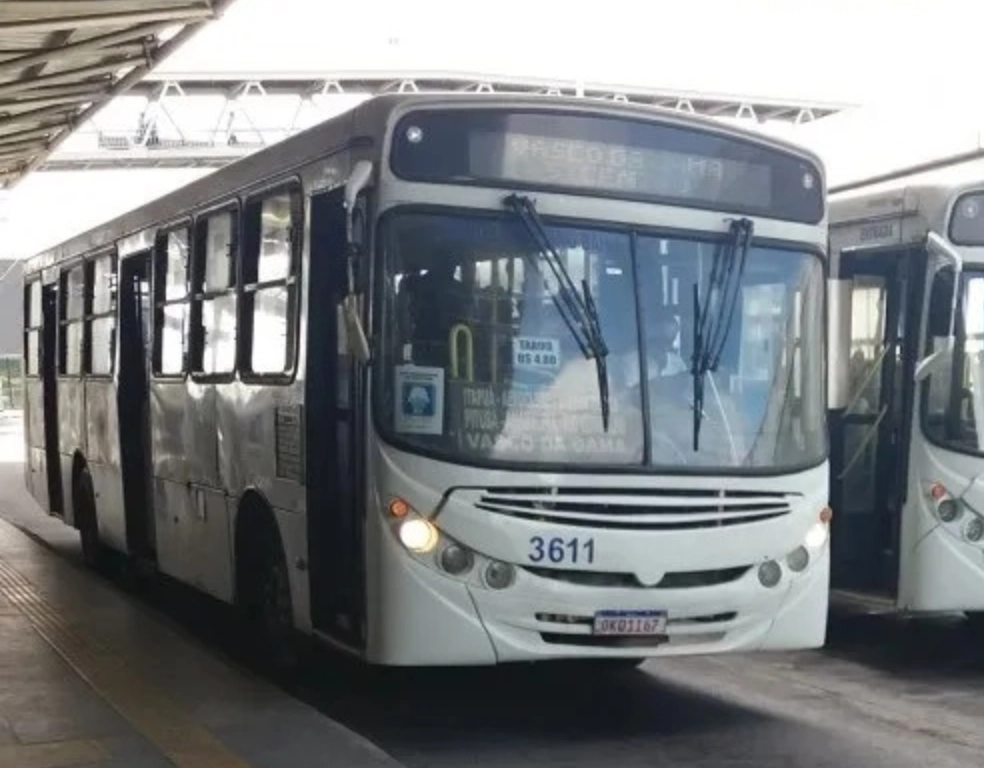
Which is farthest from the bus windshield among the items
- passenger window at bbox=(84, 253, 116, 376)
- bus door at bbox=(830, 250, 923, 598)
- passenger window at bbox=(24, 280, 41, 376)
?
passenger window at bbox=(24, 280, 41, 376)

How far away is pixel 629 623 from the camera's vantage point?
6871 millimetres

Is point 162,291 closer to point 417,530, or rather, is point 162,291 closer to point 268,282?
point 268,282

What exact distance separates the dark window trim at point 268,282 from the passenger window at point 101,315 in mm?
3323

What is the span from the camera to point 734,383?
7.19 m

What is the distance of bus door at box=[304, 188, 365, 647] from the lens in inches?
282

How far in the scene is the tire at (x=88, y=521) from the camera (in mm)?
12633

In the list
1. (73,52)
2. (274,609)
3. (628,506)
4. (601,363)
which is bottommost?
(274,609)

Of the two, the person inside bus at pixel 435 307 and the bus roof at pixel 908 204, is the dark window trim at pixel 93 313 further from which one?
the bus roof at pixel 908 204

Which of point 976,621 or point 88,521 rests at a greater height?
point 88,521

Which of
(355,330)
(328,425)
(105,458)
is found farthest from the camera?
(105,458)

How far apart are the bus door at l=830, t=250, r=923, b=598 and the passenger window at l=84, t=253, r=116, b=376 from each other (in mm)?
5378

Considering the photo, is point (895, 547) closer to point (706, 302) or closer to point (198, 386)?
point (706, 302)

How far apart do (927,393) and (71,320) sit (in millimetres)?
7548

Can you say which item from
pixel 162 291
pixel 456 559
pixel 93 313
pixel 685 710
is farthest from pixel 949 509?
pixel 93 313
